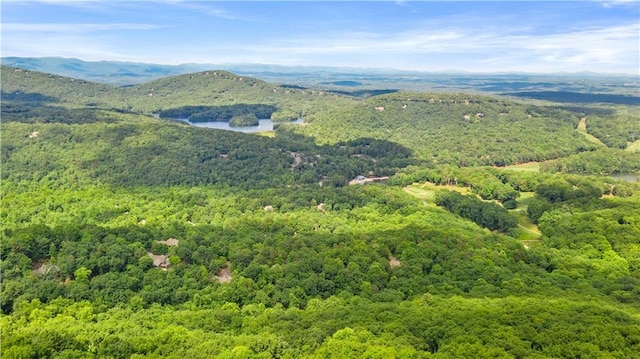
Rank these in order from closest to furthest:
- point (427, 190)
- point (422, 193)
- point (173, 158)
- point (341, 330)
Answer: point (341, 330), point (422, 193), point (427, 190), point (173, 158)

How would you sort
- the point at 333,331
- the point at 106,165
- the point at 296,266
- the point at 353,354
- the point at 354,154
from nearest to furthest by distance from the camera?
the point at 353,354
the point at 333,331
the point at 296,266
the point at 106,165
the point at 354,154

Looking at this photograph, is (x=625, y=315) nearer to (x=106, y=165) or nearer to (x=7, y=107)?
(x=106, y=165)

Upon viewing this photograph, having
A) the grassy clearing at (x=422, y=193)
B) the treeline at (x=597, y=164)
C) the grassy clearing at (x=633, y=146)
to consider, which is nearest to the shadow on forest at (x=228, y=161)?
the grassy clearing at (x=422, y=193)

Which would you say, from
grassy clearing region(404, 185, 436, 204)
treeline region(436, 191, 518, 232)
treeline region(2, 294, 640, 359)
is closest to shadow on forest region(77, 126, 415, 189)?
grassy clearing region(404, 185, 436, 204)

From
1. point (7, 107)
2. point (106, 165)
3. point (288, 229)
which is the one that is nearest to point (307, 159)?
point (106, 165)

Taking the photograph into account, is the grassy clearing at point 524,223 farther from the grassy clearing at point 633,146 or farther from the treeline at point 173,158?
the grassy clearing at point 633,146

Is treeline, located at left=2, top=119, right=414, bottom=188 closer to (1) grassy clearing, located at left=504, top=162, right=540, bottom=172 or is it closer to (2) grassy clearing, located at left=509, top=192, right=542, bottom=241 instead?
(1) grassy clearing, located at left=504, top=162, right=540, bottom=172

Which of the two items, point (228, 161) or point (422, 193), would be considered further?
point (228, 161)

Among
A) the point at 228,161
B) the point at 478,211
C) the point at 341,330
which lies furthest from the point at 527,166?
the point at 341,330

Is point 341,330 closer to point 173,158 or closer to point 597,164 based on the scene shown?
point 173,158
